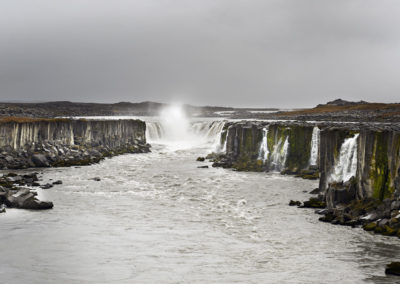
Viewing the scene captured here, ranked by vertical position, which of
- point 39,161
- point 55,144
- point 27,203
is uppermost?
point 55,144

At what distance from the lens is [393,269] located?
19.8 m

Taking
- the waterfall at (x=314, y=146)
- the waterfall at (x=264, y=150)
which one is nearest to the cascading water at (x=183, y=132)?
the waterfall at (x=264, y=150)

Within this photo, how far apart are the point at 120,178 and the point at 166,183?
5112 mm

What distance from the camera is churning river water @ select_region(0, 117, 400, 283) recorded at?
20.2 metres

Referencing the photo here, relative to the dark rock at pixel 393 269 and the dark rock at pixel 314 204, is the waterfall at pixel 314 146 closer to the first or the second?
the dark rock at pixel 314 204

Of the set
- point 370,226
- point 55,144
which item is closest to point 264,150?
point 55,144

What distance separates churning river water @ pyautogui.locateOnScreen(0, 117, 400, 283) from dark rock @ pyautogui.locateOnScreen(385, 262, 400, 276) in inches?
14.0

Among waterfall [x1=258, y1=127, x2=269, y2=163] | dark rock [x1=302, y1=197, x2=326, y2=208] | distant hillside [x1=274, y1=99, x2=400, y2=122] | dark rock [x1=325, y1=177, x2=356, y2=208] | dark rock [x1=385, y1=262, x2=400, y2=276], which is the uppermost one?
distant hillside [x1=274, y1=99, x2=400, y2=122]

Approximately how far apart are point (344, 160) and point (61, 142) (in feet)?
127

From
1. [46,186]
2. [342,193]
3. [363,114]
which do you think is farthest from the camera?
[363,114]

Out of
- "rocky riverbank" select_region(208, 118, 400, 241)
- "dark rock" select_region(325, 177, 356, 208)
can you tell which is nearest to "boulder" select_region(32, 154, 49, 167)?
"rocky riverbank" select_region(208, 118, 400, 241)

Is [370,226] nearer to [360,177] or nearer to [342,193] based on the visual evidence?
[342,193]

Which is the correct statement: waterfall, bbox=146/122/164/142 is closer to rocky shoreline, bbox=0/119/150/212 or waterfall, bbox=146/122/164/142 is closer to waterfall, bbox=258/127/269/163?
rocky shoreline, bbox=0/119/150/212

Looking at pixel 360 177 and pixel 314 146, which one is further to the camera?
pixel 314 146
